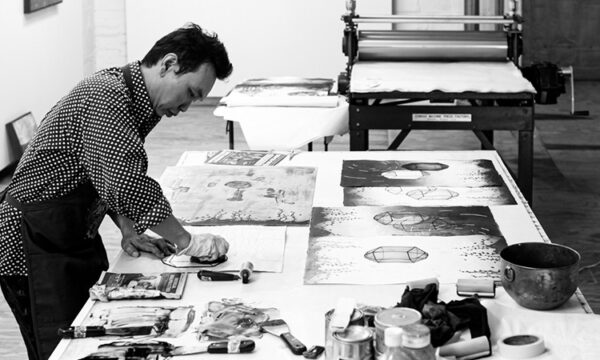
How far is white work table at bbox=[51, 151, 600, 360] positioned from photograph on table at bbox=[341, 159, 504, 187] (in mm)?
387

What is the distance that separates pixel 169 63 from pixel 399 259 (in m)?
0.76

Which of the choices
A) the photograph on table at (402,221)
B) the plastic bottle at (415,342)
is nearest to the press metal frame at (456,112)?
the photograph on table at (402,221)

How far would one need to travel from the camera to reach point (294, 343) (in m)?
2.07

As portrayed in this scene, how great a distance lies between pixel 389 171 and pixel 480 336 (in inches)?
56.6

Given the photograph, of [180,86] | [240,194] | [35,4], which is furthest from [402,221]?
[35,4]

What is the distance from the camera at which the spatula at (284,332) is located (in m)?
2.04

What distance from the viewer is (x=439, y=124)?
4.67m

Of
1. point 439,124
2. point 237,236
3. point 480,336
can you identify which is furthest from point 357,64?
point 480,336

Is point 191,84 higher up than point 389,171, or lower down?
higher up

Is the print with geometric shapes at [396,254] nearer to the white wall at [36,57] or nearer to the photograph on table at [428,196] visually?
the photograph on table at [428,196]

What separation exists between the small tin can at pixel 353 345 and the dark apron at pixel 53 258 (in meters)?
0.93

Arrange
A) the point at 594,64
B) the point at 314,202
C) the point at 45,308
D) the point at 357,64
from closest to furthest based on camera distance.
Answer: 1. the point at 45,308
2. the point at 314,202
3. the point at 357,64
4. the point at 594,64

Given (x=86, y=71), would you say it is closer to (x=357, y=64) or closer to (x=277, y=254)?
(x=357, y=64)

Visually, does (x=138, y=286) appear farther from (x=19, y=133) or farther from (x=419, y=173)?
(x=19, y=133)
